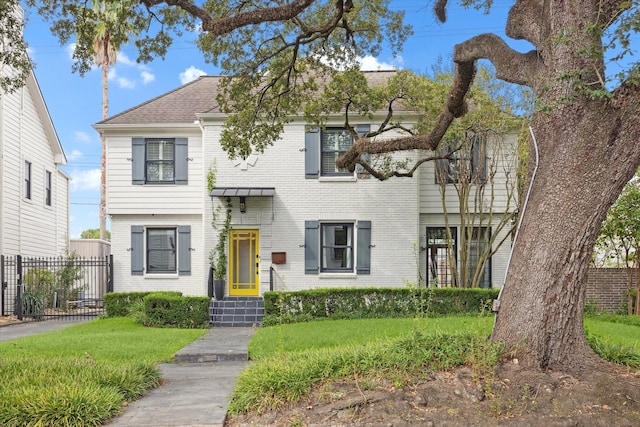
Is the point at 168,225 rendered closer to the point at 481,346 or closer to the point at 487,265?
the point at 487,265

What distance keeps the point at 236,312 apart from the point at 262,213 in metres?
3.06

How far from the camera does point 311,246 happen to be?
16.7 meters

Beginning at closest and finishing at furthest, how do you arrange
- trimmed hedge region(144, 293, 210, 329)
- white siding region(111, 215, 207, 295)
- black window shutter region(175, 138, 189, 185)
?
trimmed hedge region(144, 293, 210, 329) → white siding region(111, 215, 207, 295) → black window shutter region(175, 138, 189, 185)

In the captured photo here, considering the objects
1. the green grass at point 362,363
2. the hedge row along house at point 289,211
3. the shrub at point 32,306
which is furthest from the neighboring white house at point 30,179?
the green grass at point 362,363

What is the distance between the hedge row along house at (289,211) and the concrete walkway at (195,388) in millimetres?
5098

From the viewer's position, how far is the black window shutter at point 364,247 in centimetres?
1667

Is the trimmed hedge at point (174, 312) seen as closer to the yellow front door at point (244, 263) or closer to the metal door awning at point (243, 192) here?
the yellow front door at point (244, 263)

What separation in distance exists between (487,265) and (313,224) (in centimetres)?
542

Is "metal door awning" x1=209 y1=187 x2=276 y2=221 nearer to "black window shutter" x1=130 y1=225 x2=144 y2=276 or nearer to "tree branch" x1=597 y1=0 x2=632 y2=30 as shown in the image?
"black window shutter" x1=130 y1=225 x2=144 y2=276

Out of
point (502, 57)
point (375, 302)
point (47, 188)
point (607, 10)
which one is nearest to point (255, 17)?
point (502, 57)

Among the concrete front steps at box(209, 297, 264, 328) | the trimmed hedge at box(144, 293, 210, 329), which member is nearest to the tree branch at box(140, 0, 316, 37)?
the trimmed hedge at box(144, 293, 210, 329)

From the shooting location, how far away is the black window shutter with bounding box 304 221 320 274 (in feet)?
54.7

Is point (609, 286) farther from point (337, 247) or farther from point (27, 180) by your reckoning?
point (27, 180)

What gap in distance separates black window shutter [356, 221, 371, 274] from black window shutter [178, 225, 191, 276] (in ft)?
17.0
